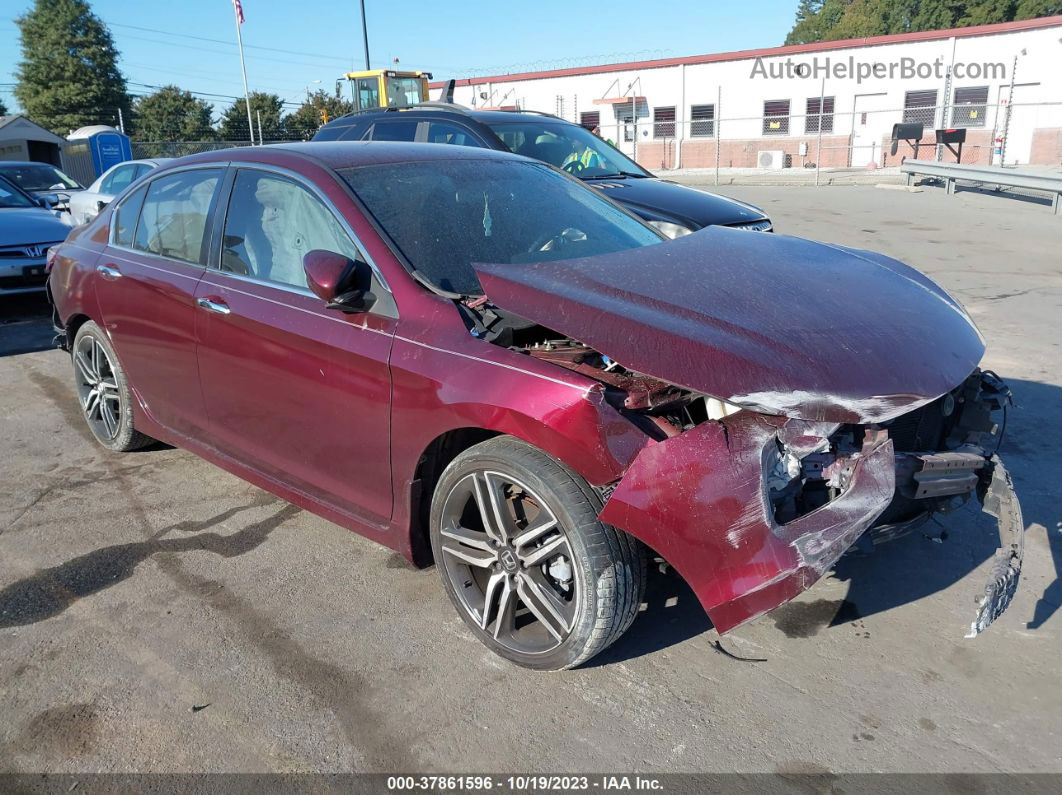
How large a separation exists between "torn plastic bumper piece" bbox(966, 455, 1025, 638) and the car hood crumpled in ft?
1.38

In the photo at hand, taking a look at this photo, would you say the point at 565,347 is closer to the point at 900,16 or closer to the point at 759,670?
the point at 759,670

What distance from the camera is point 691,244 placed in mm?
3643

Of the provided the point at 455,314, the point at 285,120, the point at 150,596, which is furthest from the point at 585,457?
the point at 285,120

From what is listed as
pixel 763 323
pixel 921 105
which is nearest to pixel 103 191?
pixel 763 323

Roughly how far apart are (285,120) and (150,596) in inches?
2348

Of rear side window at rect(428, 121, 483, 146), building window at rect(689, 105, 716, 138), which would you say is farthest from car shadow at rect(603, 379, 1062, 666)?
building window at rect(689, 105, 716, 138)

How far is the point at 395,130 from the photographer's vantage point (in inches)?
354

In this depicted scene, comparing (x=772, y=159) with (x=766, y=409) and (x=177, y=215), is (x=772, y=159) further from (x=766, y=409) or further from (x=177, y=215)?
(x=766, y=409)

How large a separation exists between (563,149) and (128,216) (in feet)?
16.6

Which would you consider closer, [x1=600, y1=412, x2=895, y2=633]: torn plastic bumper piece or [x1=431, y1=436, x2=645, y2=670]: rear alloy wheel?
[x1=600, y1=412, x2=895, y2=633]: torn plastic bumper piece

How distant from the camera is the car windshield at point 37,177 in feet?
46.9

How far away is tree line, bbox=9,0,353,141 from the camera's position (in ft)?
185

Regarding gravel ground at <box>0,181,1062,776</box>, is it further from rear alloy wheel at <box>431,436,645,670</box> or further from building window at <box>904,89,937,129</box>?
building window at <box>904,89,937,129</box>

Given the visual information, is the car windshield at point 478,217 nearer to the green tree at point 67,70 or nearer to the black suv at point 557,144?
the black suv at point 557,144
